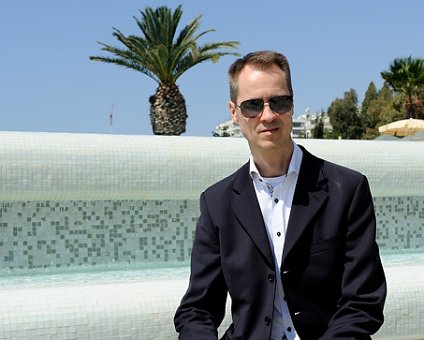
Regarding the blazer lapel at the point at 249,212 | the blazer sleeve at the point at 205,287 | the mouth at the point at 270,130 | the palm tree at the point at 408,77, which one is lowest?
the blazer sleeve at the point at 205,287

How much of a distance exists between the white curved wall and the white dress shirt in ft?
10.4

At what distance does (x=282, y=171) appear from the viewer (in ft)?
6.44

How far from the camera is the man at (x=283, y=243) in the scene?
1835 mm

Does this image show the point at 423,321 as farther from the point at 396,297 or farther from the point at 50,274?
the point at 50,274

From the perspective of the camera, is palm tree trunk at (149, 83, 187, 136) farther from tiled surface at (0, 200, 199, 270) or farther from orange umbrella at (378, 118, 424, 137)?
tiled surface at (0, 200, 199, 270)

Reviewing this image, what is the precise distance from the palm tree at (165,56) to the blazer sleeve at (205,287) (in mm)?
18229

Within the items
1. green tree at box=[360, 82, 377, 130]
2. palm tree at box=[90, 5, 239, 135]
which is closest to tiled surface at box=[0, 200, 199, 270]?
palm tree at box=[90, 5, 239, 135]

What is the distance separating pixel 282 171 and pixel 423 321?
228 centimetres

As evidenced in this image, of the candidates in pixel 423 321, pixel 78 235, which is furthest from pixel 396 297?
pixel 78 235

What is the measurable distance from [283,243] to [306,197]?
142 millimetres

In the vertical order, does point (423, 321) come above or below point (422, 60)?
below

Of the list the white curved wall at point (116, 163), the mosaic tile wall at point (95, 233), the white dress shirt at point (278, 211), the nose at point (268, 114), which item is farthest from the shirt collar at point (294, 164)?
the mosaic tile wall at point (95, 233)

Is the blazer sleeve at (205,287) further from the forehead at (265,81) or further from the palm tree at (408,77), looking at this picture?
the palm tree at (408,77)

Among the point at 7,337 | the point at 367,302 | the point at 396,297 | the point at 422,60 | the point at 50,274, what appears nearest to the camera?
the point at 367,302
